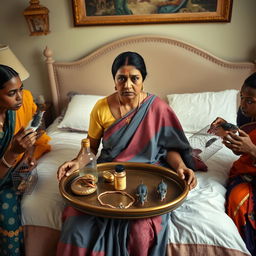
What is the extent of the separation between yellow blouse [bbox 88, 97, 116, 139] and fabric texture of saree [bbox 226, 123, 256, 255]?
782 mm

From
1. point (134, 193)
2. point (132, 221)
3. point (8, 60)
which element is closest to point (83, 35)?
point (8, 60)

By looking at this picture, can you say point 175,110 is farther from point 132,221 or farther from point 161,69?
point 132,221

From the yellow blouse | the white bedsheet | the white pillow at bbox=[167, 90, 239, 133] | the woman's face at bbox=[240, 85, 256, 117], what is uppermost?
the woman's face at bbox=[240, 85, 256, 117]

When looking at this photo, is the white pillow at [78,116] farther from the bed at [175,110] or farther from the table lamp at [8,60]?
the table lamp at [8,60]

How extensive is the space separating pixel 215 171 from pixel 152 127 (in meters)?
0.55

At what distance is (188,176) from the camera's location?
1.37 m

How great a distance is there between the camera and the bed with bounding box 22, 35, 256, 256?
1296mm

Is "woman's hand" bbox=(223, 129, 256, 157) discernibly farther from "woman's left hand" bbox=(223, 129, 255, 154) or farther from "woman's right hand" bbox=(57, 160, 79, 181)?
"woman's right hand" bbox=(57, 160, 79, 181)

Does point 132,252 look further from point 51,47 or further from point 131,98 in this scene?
point 51,47

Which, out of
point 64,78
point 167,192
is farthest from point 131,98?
point 64,78

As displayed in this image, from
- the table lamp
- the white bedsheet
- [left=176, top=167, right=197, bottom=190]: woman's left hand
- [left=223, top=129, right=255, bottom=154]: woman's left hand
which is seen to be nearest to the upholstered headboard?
the table lamp

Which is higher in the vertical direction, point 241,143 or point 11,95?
point 11,95

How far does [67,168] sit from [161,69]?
1.56 meters

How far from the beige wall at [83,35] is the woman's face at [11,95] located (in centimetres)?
151
